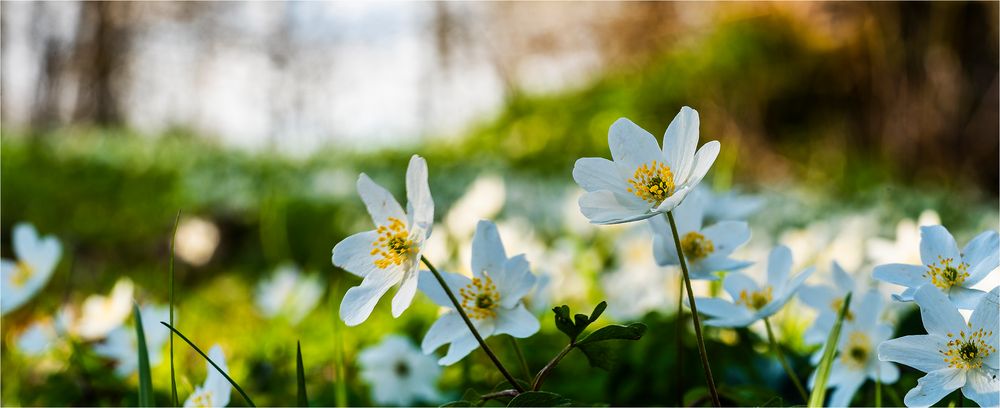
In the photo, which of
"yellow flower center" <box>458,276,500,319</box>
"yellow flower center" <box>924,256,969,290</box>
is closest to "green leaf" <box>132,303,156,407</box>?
"yellow flower center" <box>458,276,500,319</box>

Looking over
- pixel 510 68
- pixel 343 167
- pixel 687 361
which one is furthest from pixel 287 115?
pixel 687 361

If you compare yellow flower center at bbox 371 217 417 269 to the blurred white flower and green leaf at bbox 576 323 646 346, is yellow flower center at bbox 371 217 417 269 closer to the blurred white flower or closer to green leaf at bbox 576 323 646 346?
green leaf at bbox 576 323 646 346

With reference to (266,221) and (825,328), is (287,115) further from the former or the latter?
(825,328)

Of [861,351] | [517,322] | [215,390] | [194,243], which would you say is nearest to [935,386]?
[861,351]

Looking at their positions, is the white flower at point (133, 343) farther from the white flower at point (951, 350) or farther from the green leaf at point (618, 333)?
the white flower at point (951, 350)

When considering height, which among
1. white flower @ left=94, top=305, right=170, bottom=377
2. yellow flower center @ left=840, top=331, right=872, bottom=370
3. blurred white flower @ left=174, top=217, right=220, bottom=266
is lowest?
yellow flower center @ left=840, top=331, right=872, bottom=370

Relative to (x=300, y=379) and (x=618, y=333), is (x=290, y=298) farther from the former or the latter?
(x=618, y=333)

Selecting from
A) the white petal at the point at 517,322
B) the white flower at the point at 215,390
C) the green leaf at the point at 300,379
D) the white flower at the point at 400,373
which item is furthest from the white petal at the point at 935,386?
the white flower at the point at 400,373
